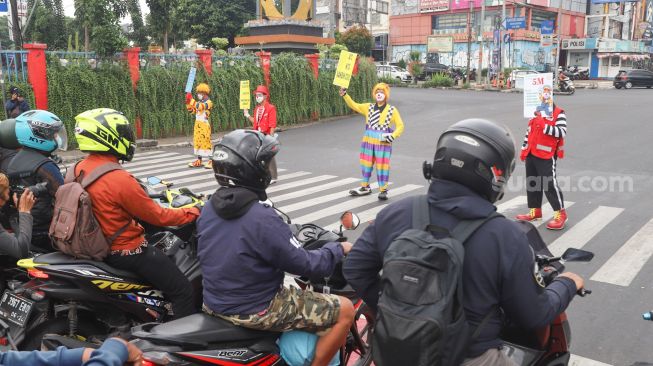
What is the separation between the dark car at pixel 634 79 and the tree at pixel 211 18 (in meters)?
27.8

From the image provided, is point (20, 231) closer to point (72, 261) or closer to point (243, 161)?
point (72, 261)

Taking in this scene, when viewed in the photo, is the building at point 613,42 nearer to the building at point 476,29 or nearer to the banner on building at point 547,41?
the building at point 476,29

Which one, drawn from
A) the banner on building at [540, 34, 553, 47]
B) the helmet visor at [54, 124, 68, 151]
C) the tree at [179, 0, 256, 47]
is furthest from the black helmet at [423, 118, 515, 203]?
the banner on building at [540, 34, 553, 47]

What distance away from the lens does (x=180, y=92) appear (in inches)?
698

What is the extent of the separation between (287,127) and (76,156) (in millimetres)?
7897

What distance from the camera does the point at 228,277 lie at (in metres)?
2.89

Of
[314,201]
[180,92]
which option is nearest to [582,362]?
[314,201]

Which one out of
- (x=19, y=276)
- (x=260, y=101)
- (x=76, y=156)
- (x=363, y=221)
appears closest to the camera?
(x=19, y=276)

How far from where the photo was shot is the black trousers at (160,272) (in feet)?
11.7

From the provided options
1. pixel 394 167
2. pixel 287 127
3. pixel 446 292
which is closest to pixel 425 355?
pixel 446 292

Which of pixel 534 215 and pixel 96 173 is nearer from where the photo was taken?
pixel 96 173

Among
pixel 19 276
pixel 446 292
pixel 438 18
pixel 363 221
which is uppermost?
pixel 438 18

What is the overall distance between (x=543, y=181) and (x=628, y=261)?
5.35 feet

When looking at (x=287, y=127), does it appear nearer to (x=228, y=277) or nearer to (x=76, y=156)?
(x=76, y=156)
